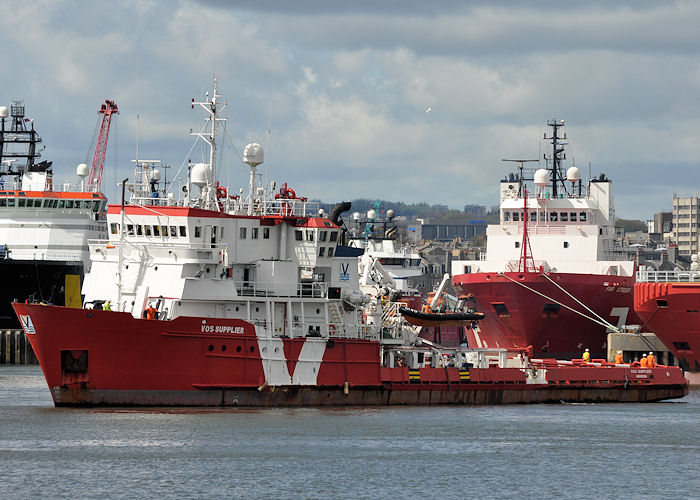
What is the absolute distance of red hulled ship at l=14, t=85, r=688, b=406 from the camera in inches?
1582

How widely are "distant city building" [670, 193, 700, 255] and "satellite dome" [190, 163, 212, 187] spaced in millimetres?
146131

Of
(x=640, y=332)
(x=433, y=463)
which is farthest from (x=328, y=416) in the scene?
(x=640, y=332)

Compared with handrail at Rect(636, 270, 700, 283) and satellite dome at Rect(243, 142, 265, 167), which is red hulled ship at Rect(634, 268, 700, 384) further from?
satellite dome at Rect(243, 142, 265, 167)

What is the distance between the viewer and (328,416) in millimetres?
41656

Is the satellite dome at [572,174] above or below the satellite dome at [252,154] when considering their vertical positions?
above

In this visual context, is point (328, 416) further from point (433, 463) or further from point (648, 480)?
point (648, 480)

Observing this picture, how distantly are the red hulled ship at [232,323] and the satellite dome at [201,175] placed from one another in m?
0.05

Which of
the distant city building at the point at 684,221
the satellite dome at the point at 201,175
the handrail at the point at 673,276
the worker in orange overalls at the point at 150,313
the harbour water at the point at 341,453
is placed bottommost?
the harbour water at the point at 341,453

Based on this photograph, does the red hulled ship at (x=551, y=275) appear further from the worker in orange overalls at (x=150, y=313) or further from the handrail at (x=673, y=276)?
the worker in orange overalls at (x=150, y=313)

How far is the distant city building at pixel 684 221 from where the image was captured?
184125 millimetres

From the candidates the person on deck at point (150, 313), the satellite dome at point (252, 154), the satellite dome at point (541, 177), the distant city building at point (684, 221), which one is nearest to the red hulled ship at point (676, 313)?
the satellite dome at point (541, 177)

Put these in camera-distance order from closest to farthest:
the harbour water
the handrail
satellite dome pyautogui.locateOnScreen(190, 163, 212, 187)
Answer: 1. the harbour water
2. satellite dome pyautogui.locateOnScreen(190, 163, 212, 187)
3. the handrail

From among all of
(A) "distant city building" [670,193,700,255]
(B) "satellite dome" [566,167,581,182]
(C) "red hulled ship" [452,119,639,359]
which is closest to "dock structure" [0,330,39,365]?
(C) "red hulled ship" [452,119,639,359]

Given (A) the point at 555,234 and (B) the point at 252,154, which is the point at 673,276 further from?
(B) the point at 252,154
